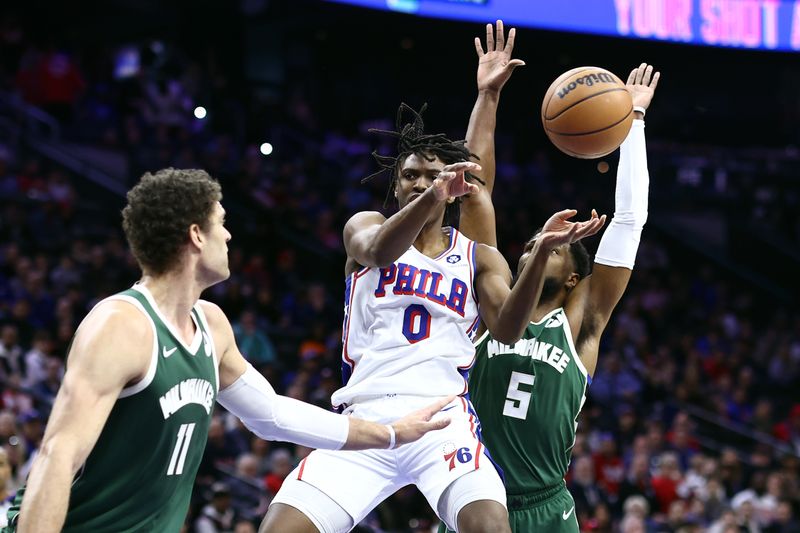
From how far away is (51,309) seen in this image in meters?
10.8

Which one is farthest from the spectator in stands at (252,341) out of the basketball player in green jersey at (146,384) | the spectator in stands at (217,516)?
the basketball player in green jersey at (146,384)

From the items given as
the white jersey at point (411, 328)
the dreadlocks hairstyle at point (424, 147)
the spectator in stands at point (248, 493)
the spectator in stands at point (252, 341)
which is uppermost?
the dreadlocks hairstyle at point (424, 147)

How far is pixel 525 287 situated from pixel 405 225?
1.79 feet

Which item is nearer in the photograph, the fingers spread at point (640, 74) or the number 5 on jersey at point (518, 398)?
the number 5 on jersey at point (518, 398)

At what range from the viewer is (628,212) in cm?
502

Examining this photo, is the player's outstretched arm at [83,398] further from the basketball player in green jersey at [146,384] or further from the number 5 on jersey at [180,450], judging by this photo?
the number 5 on jersey at [180,450]

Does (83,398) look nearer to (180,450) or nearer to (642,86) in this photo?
(180,450)

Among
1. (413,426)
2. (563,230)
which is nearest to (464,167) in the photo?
(563,230)

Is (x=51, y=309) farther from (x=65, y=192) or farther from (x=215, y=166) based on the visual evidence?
(x=215, y=166)

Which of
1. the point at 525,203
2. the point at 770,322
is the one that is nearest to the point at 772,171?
the point at 770,322

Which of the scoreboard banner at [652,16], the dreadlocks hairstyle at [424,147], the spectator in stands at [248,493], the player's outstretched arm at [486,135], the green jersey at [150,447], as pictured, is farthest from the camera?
the scoreboard banner at [652,16]

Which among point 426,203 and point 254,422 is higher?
point 426,203

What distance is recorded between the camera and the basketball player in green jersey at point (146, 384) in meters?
2.89

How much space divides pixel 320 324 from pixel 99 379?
9.55 meters
